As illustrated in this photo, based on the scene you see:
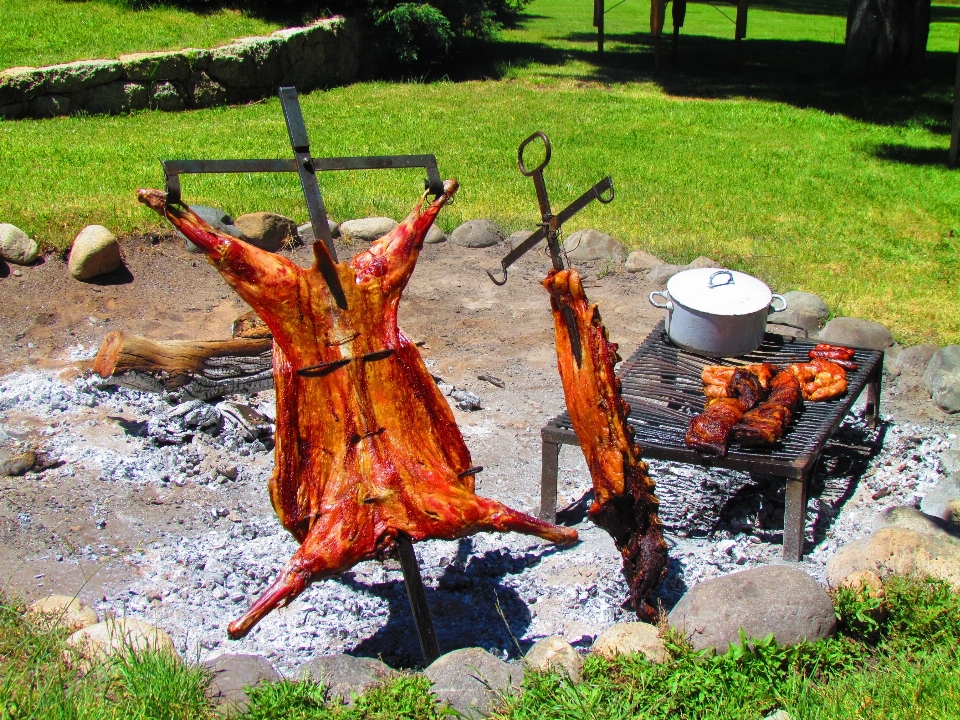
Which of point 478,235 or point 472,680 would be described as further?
point 478,235

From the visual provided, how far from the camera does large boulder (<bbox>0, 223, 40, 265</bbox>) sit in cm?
683

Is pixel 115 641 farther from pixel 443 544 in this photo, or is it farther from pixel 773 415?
pixel 773 415

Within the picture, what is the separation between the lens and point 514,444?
219 inches

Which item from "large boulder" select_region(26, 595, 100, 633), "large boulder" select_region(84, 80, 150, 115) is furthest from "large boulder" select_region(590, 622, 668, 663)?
"large boulder" select_region(84, 80, 150, 115)

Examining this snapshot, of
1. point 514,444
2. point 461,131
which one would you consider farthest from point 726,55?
point 514,444

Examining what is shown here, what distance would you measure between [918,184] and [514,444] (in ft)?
23.0

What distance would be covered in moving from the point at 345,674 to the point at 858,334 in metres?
4.46

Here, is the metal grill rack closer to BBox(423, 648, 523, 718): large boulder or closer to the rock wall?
BBox(423, 648, 523, 718): large boulder

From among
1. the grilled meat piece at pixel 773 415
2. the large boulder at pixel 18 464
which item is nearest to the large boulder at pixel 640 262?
the grilled meat piece at pixel 773 415

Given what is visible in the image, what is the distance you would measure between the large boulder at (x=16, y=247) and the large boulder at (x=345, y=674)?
15.5ft

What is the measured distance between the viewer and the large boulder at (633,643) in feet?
11.0

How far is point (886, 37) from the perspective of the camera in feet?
50.7

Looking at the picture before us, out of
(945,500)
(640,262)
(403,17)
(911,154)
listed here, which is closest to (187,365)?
(640,262)

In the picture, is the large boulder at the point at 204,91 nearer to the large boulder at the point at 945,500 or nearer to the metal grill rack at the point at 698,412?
the metal grill rack at the point at 698,412
